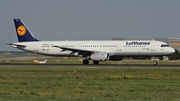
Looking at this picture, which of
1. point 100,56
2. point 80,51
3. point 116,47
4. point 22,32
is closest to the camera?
point 100,56

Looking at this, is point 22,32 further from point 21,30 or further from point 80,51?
point 80,51

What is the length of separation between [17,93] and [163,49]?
3850cm

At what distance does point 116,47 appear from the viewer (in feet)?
184

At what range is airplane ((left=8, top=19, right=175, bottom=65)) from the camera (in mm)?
55438

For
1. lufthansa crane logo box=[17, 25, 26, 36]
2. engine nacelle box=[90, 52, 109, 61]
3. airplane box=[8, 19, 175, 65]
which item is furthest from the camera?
lufthansa crane logo box=[17, 25, 26, 36]

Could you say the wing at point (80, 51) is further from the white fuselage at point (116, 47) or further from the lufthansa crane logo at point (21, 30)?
the lufthansa crane logo at point (21, 30)

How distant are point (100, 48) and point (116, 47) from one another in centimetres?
263

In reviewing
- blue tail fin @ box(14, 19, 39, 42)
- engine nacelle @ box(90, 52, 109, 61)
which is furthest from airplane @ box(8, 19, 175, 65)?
blue tail fin @ box(14, 19, 39, 42)

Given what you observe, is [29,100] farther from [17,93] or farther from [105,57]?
[105,57]

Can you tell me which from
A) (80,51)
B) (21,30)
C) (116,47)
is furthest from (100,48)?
(21,30)

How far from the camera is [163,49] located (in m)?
55.5

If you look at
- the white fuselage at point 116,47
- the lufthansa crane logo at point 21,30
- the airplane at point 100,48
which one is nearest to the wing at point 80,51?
the airplane at point 100,48

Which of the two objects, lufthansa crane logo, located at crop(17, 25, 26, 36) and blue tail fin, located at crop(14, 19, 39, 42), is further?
lufthansa crane logo, located at crop(17, 25, 26, 36)

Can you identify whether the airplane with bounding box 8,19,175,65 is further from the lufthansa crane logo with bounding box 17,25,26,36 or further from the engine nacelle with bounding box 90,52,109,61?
the lufthansa crane logo with bounding box 17,25,26,36
